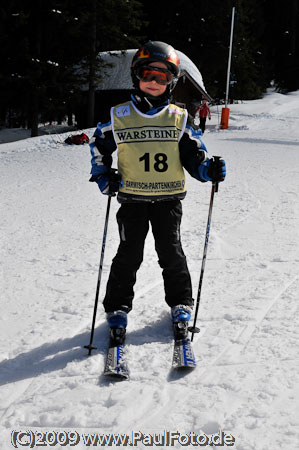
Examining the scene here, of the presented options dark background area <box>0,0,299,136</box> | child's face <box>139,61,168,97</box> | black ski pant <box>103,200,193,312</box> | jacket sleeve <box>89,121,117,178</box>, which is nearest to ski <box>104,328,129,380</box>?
black ski pant <box>103,200,193,312</box>

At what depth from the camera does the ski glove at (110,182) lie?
9.84ft

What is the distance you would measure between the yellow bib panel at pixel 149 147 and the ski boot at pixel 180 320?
894 mm

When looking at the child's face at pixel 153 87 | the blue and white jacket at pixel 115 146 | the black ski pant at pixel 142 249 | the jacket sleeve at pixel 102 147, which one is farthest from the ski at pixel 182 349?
the child's face at pixel 153 87

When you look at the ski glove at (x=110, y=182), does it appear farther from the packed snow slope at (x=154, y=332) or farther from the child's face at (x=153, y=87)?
the packed snow slope at (x=154, y=332)

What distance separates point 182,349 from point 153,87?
187 cm

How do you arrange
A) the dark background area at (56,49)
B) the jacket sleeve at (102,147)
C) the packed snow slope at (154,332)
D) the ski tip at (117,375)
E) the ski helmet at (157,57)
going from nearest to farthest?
the packed snow slope at (154,332) → the ski tip at (117,375) → the ski helmet at (157,57) → the jacket sleeve at (102,147) → the dark background area at (56,49)

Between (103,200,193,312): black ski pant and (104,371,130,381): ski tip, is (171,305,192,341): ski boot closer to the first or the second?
(103,200,193,312): black ski pant

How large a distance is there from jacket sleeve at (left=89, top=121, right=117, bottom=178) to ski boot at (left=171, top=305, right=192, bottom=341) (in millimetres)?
1206

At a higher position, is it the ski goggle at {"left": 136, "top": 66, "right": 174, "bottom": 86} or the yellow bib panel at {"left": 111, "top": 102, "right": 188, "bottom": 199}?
the ski goggle at {"left": 136, "top": 66, "right": 174, "bottom": 86}

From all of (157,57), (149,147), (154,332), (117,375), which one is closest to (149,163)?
(149,147)

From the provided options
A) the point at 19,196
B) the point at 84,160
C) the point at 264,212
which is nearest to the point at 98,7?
the point at 84,160

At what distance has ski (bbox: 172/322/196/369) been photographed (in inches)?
107

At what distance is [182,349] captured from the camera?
2.88 meters

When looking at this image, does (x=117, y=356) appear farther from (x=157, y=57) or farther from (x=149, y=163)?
(x=157, y=57)
